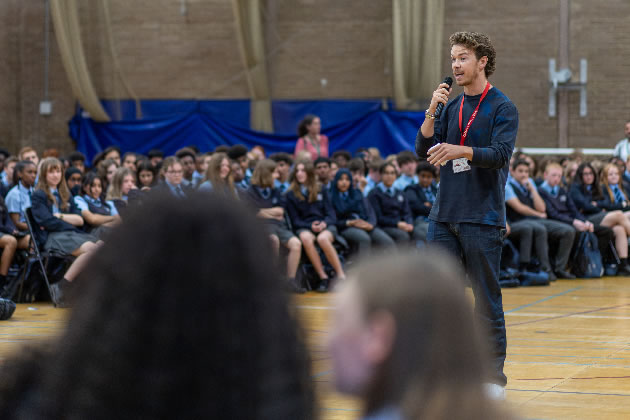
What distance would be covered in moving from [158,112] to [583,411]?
529 inches

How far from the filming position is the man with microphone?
13.4 ft

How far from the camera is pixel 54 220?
840cm

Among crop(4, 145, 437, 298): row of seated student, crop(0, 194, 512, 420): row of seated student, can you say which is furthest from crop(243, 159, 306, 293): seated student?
crop(0, 194, 512, 420): row of seated student

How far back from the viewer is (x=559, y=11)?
608 inches

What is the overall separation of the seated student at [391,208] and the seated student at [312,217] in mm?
818

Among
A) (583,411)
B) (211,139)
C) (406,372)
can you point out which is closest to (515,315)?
(583,411)

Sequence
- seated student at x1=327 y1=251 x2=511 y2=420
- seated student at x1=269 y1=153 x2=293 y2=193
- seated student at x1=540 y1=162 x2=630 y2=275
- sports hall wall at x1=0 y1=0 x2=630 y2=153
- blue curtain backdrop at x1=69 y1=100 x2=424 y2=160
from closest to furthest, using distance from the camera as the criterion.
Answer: seated student at x1=327 y1=251 x2=511 y2=420, seated student at x1=269 y1=153 x2=293 y2=193, seated student at x1=540 y1=162 x2=630 y2=275, blue curtain backdrop at x1=69 y1=100 x2=424 y2=160, sports hall wall at x1=0 y1=0 x2=630 y2=153

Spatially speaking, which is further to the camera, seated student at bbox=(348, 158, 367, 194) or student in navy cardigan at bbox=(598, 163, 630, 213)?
student in navy cardigan at bbox=(598, 163, 630, 213)

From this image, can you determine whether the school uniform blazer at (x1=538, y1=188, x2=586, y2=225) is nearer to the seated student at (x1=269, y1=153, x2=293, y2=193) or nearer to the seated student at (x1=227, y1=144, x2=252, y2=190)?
the seated student at (x1=269, y1=153, x2=293, y2=193)

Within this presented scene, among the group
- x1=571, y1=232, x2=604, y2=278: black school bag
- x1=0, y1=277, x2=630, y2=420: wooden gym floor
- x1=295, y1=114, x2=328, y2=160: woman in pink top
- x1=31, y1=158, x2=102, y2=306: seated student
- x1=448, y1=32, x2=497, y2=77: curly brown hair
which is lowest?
x1=571, y1=232, x2=604, y2=278: black school bag

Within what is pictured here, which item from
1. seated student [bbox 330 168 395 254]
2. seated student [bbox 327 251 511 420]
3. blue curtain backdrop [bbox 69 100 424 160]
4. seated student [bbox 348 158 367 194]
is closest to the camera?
seated student [bbox 327 251 511 420]

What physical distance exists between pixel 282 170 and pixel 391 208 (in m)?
1.42

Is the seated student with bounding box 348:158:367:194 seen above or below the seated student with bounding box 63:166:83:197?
below

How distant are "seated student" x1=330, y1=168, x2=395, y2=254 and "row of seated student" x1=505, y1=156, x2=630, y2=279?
1675mm
